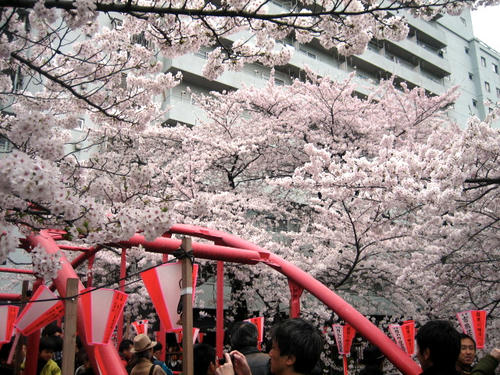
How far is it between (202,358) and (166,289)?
0.77 metres

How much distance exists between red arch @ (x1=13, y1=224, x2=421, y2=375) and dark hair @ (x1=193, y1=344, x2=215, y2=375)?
87cm

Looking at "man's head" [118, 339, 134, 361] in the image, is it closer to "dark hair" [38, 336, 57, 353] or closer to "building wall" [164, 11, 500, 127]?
"dark hair" [38, 336, 57, 353]

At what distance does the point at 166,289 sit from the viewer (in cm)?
402

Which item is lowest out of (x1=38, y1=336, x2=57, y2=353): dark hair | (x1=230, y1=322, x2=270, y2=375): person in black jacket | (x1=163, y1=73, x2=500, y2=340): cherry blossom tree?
(x1=38, y1=336, x2=57, y2=353): dark hair

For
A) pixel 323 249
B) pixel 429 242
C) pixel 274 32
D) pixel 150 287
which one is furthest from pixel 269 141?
pixel 150 287

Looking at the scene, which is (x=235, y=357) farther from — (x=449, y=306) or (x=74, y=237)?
(x=449, y=306)

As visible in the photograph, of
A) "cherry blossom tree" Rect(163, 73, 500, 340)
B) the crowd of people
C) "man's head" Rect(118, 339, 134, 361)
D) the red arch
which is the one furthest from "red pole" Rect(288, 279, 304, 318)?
the crowd of people

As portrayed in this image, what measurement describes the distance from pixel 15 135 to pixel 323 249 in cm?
813

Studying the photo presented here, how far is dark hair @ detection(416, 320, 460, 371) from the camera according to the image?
2.38 m

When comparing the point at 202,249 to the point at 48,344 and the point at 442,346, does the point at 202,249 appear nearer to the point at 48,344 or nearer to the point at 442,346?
the point at 48,344

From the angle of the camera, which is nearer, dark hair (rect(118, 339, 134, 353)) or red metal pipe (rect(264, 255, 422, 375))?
red metal pipe (rect(264, 255, 422, 375))

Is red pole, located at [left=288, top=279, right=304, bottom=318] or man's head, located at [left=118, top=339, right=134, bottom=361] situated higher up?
red pole, located at [left=288, top=279, right=304, bottom=318]

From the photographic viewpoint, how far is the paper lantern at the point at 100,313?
3.98 meters

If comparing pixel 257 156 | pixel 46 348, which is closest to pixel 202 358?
pixel 46 348
